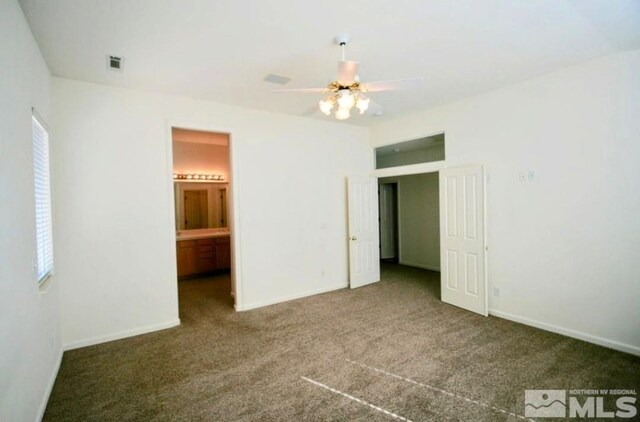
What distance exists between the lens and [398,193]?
298 inches

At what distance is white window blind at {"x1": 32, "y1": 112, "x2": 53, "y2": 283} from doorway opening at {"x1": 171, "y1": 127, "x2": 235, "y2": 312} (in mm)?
2876

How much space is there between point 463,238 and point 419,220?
2.93 meters

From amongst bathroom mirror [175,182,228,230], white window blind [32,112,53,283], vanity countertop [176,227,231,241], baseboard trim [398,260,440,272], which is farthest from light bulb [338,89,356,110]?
baseboard trim [398,260,440,272]

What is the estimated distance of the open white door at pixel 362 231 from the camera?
17.4ft

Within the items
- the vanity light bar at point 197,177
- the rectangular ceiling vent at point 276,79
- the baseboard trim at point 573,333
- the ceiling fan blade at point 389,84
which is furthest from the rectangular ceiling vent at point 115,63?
the baseboard trim at point 573,333

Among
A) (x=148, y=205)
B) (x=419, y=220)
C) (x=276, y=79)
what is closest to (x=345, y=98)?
(x=276, y=79)

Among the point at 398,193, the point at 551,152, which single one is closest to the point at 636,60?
the point at 551,152

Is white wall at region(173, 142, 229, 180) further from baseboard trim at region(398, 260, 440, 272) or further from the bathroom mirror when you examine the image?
baseboard trim at region(398, 260, 440, 272)

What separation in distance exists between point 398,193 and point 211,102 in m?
5.04

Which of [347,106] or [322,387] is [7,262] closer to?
[322,387]

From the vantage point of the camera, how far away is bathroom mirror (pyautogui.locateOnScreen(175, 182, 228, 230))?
20.9ft

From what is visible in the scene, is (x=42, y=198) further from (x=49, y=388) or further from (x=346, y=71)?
(x=346, y=71)

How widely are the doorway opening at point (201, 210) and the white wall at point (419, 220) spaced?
13.7 feet

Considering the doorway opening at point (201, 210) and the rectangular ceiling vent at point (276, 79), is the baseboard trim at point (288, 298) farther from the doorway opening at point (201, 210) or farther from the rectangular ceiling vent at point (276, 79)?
the rectangular ceiling vent at point (276, 79)
